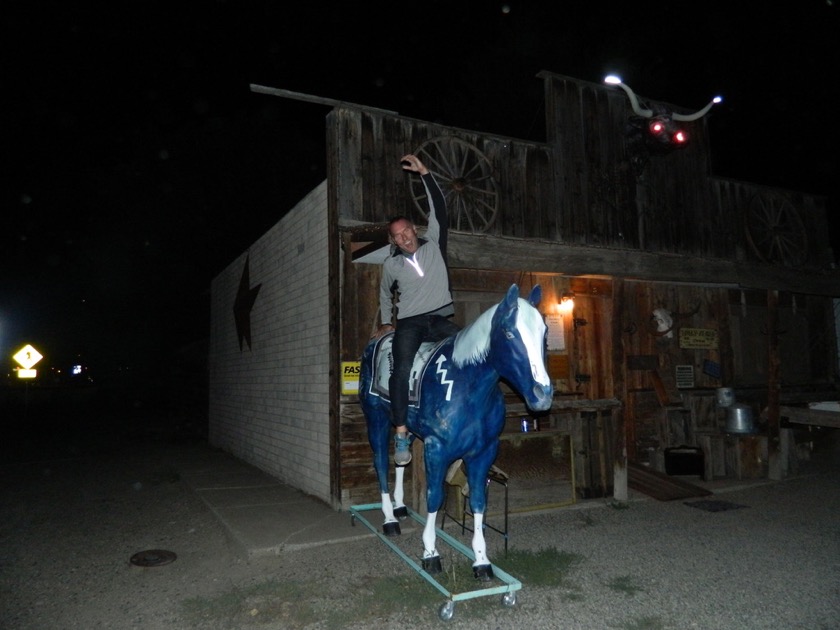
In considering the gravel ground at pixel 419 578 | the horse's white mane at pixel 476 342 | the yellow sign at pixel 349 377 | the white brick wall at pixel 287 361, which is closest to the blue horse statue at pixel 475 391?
the horse's white mane at pixel 476 342

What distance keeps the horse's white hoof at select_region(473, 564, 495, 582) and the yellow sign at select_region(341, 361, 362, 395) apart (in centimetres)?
296

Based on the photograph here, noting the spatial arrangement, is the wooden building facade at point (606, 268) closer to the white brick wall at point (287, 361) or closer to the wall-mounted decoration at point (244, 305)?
the white brick wall at point (287, 361)

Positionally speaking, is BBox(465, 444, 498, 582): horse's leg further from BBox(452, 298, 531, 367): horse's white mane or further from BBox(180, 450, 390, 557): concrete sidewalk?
BBox(180, 450, 390, 557): concrete sidewalk

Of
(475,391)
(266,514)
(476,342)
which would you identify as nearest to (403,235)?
(476,342)

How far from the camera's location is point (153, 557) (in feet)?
17.2

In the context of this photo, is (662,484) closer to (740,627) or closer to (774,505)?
(774,505)

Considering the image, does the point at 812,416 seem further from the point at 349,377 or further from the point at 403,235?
the point at 403,235

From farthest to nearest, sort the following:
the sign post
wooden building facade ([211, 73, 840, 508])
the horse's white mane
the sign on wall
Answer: the sign post < the sign on wall < wooden building facade ([211, 73, 840, 508]) < the horse's white mane

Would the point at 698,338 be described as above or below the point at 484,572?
above

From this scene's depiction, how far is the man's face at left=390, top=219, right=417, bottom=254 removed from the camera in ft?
15.5

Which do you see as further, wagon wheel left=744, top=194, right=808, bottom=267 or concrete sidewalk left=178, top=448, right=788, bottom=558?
wagon wheel left=744, top=194, right=808, bottom=267

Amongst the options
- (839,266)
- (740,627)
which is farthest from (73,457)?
(839,266)

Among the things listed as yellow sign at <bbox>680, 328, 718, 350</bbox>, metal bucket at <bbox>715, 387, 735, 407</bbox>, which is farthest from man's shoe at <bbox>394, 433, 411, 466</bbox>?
yellow sign at <bbox>680, 328, 718, 350</bbox>

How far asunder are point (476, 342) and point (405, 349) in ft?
2.56
